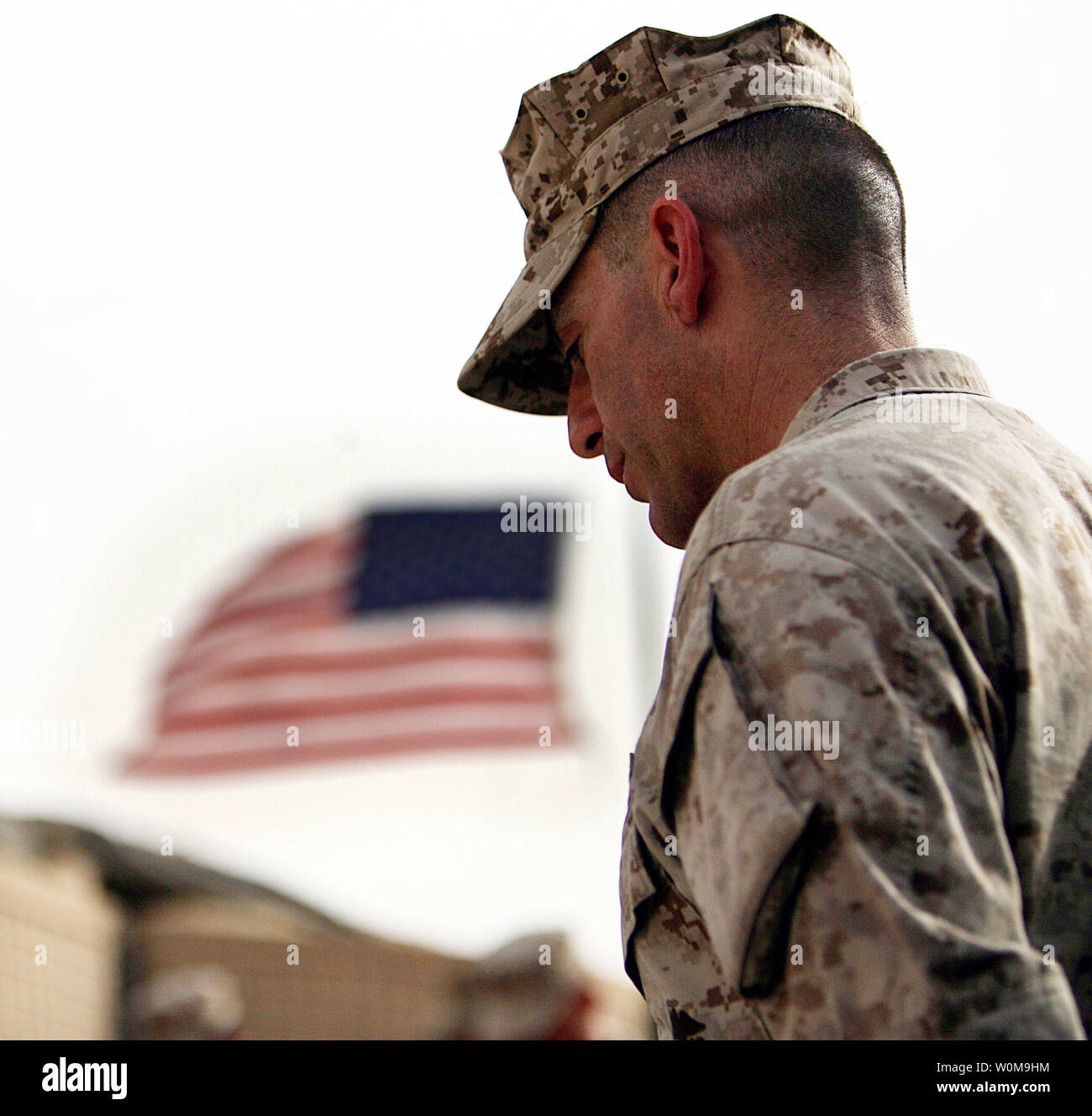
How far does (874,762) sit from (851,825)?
7 cm

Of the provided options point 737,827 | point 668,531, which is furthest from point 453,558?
point 737,827

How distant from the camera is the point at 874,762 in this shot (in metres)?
1.66

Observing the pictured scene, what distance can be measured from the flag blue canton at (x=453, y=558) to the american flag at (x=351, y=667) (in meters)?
0.03

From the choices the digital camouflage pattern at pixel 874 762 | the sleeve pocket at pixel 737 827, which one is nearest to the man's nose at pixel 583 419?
the digital camouflage pattern at pixel 874 762

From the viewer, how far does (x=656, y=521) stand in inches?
114

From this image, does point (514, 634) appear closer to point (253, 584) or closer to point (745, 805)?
point (253, 584)

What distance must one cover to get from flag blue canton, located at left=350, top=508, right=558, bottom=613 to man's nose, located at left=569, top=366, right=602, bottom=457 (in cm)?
1176

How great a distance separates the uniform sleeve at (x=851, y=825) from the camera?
62.6 inches

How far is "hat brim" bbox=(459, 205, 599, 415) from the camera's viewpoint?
112 inches

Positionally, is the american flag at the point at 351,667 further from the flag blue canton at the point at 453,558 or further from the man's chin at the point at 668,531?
the man's chin at the point at 668,531

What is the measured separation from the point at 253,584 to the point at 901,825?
43.2 ft

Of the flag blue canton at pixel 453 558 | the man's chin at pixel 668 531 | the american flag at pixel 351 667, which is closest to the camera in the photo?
the man's chin at pixel 668 531
